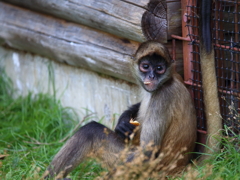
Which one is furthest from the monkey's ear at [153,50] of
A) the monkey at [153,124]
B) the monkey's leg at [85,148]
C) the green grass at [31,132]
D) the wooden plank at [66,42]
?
the green grass at [31,132]

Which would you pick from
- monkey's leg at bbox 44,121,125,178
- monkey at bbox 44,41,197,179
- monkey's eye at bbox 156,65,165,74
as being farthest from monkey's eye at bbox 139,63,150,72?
monkey's leg at bbox 44,121,125,178

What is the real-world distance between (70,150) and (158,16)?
165 centimetres

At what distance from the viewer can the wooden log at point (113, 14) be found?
476 centimetres

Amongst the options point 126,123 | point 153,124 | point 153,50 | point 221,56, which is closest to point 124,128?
point 126,123

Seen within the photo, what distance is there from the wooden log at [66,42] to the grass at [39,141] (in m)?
0.75

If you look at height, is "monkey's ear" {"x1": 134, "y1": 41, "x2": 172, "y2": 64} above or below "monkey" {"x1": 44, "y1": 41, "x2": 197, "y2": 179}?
above

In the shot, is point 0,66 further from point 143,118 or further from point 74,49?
point 143,118

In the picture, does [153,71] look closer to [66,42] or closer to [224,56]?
[224,56]

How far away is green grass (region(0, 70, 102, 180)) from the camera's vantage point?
4988mm

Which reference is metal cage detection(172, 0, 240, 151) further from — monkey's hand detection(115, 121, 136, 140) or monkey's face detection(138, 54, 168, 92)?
monkey's hand detection(115, 121, 136, 140)

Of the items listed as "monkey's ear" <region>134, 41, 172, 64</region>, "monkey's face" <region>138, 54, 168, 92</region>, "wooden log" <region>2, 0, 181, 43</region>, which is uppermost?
"wooden log" <region>2, 0, 181, 43</region>

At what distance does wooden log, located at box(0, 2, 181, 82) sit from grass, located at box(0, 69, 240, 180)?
75cm

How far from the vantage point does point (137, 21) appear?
15.5 feet

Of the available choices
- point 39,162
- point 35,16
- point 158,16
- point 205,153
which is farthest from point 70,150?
point 35,16
